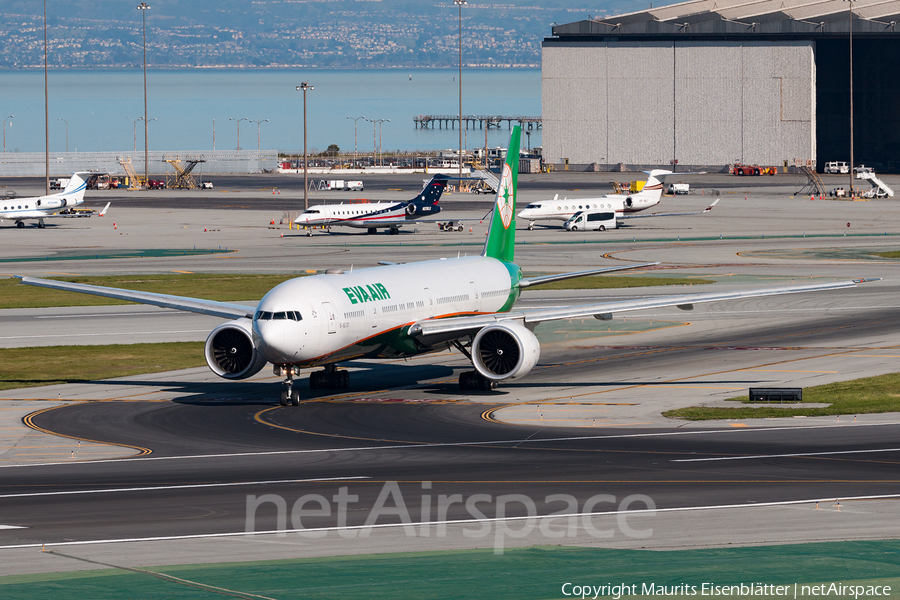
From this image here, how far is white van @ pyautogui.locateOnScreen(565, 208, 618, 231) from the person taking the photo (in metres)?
127

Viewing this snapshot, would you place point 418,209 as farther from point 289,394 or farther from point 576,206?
point 289,394

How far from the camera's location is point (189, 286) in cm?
7788

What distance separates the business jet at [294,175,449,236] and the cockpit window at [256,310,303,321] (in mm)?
83920

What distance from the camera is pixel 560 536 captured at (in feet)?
77.2

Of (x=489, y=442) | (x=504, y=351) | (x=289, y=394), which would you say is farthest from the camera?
(x=504, y=351)

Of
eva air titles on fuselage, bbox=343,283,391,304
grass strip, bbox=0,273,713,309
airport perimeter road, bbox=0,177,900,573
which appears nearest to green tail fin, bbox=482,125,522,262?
airport perimeter road, bbox=0,177,900,573

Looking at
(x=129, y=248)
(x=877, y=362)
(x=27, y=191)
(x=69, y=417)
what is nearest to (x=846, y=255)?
(x=877, y=362)

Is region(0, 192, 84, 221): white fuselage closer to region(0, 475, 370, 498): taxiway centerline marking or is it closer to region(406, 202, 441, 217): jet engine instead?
region(406, 202, 441, 217): jet engine

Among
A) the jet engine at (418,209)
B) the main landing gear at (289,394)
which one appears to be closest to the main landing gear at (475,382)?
the main landing gear at (289,394)

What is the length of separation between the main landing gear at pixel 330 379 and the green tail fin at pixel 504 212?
417 inches

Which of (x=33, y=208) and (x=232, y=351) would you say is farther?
(x=33, y=208)

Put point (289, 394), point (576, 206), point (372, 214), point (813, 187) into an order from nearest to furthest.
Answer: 1. point (289, 394)
2. point (372, 214)
3. point (576, 206)
4. point (813, 187)

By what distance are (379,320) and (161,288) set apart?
37.7 m

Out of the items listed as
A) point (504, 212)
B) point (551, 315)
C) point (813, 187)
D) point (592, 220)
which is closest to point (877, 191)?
point (813, 187)
